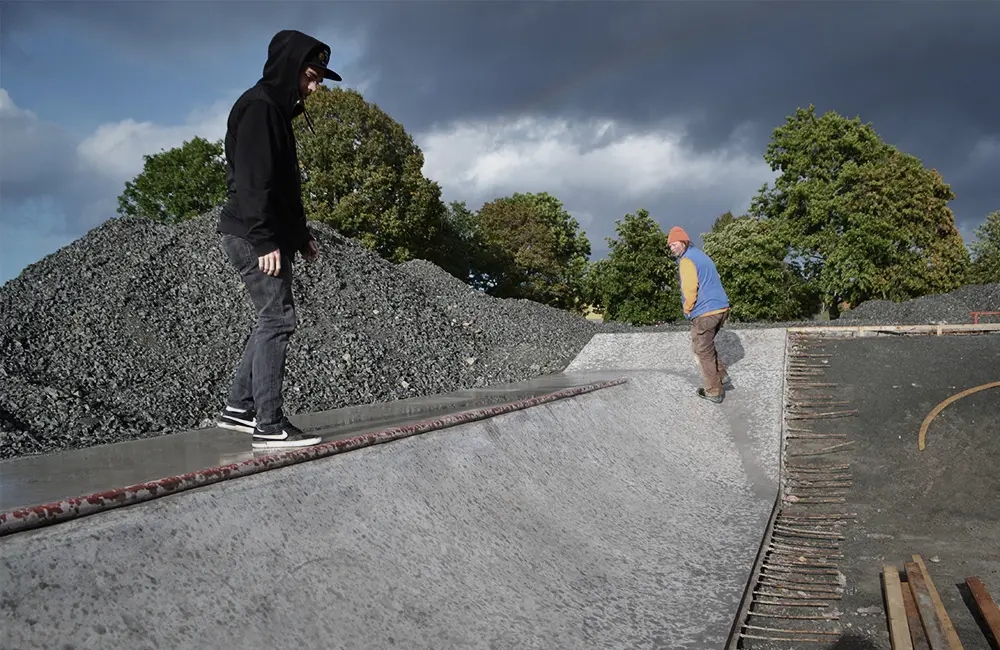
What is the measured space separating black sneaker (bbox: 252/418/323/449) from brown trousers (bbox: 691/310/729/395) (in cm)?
595

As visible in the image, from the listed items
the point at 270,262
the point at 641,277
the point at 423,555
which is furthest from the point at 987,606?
the point at 641,277

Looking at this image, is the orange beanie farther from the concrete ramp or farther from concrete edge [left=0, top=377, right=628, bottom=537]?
concrete edge [left=0, top=377, right=628, bottom=537]

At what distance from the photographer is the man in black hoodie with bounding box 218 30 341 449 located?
418cm

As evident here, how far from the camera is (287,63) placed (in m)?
4.36

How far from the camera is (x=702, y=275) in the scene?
9156mm

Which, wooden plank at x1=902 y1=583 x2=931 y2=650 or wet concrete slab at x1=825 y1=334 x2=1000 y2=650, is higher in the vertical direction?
wet concrete slab at x1=825 y1=334 x2=1000 y2=650

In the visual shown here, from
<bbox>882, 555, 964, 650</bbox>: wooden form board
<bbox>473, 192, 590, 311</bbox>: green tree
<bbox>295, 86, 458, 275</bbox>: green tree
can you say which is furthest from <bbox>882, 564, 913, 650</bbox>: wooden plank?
<bbox>473, 192, 590, 311</bbox>: green tree

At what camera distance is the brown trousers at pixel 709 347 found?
918cm

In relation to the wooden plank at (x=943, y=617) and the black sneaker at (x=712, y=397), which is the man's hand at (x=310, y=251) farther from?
the black sneaker at (x=712, y=397)

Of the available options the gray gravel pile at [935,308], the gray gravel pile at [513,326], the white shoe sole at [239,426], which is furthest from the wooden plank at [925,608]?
the gray gravel pile at [935,308]

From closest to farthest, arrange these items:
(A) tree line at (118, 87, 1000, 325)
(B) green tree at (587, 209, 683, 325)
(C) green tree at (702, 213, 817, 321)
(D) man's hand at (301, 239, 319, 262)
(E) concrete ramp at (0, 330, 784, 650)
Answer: (E) concrete ramp at (0, 330, 784, 650), (D) man's hand at (301, 239, 319, 262), (B) green tree at (587, 209, 683, 325), (C) green tree at (702, 213, 817, 321), (A) tree line at (118, 87, 1000, 325)

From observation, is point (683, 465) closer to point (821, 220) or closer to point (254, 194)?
point (254, 194)

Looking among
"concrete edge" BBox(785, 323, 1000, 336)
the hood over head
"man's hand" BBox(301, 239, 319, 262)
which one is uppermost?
Result: the hood over head

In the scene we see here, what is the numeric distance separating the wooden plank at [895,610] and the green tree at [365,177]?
31.8 metres
